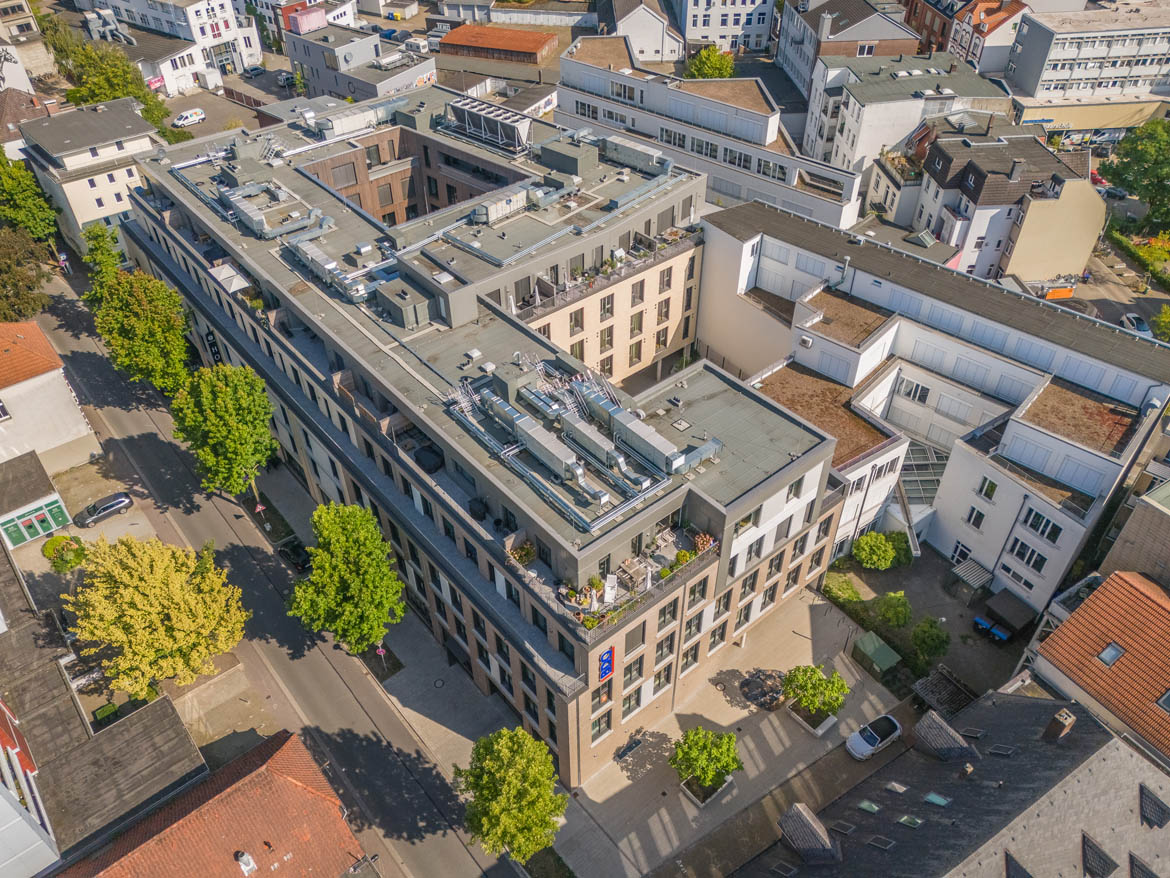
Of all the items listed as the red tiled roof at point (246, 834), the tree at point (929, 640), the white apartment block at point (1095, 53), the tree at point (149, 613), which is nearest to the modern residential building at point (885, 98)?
the white apartment block at point (1095, 53)

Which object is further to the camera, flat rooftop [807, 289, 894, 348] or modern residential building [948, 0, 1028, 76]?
modern residential building [948, 0, 1028, 76]

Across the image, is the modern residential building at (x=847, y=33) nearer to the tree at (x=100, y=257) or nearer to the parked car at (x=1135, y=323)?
the parked car at (x=1135, y=323)

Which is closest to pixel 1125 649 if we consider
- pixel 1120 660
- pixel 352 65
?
pixel 1120 660

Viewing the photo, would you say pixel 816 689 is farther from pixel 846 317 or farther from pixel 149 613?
pixel 149 613

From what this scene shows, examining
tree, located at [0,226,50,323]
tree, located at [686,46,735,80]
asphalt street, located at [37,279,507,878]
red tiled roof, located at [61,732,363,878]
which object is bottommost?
asphalt street, located at [37,279,507,878]

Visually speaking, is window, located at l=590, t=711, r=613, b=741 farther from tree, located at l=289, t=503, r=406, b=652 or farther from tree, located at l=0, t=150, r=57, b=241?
tree, located at l=0, t=150, r=57, b=241

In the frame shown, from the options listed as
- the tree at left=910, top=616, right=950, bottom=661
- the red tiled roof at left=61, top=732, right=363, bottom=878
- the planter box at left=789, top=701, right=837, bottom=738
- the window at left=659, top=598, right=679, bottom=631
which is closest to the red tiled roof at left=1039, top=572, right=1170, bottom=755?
the tree at left=910, top=616, right=950, bottom=661

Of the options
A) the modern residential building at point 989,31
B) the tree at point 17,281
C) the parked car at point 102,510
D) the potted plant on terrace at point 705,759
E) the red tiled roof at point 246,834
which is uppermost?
the modern residential building at point 989,31
